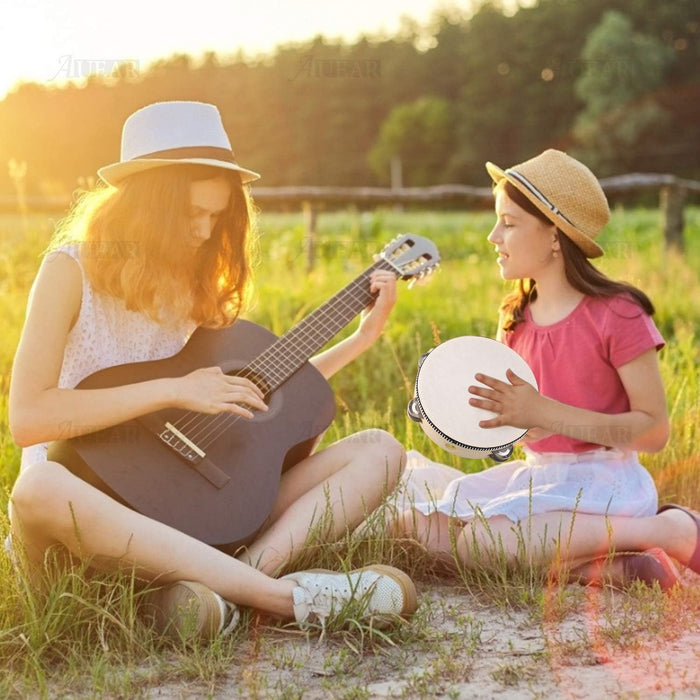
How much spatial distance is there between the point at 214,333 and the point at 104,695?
120 cm

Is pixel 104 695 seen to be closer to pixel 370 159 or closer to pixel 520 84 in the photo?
pixel 520 84

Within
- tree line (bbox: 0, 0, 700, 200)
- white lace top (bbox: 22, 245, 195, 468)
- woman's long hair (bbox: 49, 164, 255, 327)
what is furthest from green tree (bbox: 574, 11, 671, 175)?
white lace top (bbox: 22, 245, 195, 468)

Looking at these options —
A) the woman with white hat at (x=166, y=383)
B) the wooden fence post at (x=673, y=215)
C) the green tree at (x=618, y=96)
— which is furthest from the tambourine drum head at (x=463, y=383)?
the green tree at (x=618, y=96)

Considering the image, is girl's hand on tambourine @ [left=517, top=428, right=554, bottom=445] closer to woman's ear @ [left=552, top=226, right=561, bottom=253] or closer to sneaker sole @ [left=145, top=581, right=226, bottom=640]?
woman's ear @ [left=552, top=226, right=561, bottom=253]

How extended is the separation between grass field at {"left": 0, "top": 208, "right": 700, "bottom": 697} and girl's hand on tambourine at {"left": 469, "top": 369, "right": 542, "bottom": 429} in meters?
0.47

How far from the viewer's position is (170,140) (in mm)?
2861

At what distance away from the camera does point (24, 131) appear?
144ft

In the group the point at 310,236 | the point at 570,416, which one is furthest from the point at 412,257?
the point at 310,236

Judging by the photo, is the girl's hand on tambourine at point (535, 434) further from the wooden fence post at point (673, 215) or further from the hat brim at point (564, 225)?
the wooden fence post at point (673, 215)

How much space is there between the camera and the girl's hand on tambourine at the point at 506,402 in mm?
2805

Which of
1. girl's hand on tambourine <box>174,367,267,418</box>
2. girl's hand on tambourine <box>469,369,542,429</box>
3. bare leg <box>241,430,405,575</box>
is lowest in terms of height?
bare leg <box>241,430,405,575</box>

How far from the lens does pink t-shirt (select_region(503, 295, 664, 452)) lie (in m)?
2.96

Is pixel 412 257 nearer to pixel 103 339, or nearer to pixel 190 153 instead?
pixel 190 153

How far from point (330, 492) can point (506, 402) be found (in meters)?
0.58
